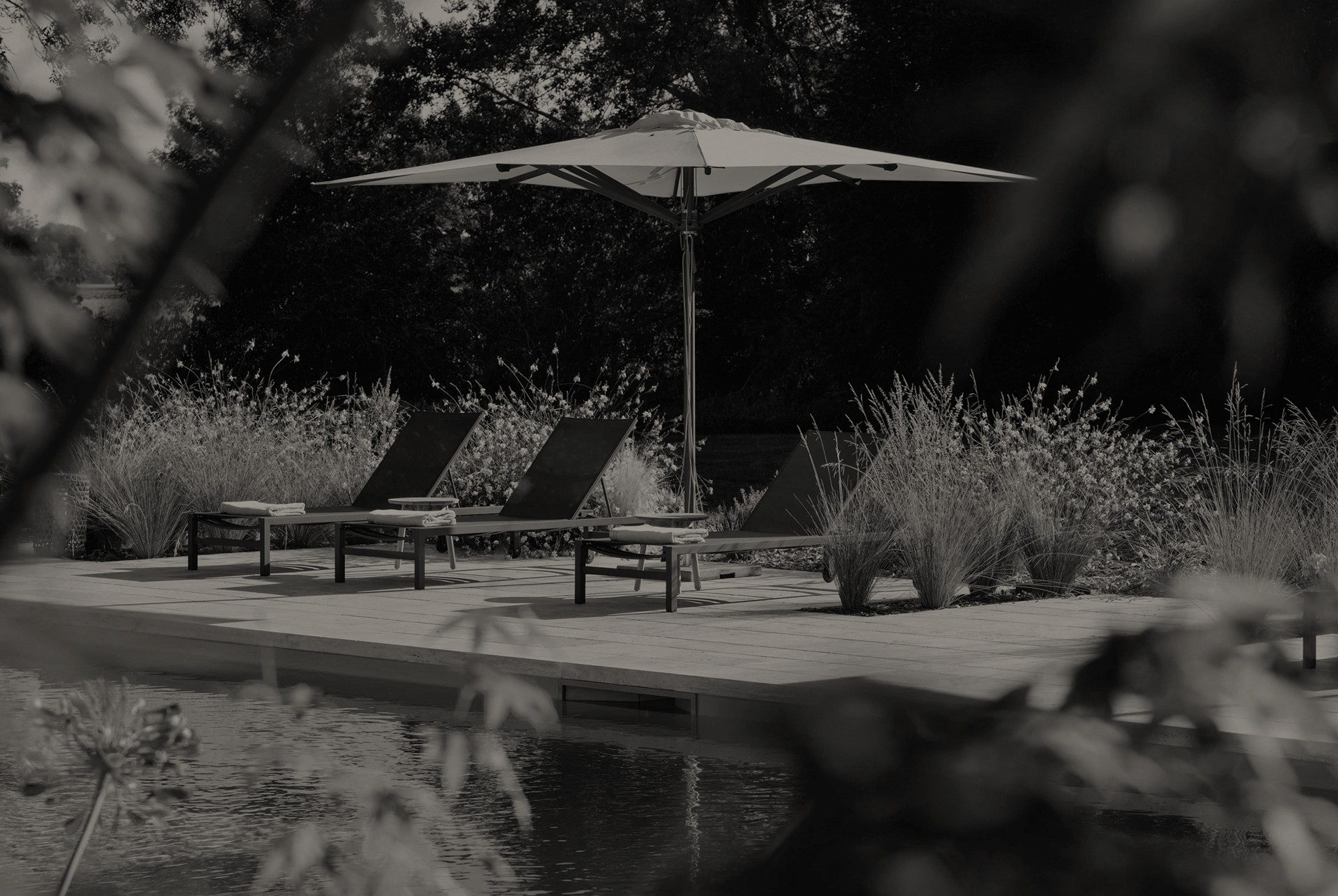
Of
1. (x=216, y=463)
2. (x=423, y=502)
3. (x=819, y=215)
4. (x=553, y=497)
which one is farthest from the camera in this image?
(x=819, y=215)

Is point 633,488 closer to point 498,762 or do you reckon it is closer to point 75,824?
point 75,824

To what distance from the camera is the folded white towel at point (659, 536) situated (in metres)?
8.45

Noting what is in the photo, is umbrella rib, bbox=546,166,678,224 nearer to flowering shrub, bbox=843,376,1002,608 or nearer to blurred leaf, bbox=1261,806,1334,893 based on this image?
flowering shrub, bbox=843,376,1002,608

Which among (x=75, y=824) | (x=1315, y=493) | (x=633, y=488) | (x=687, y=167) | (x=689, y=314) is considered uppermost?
(x=687, y=167)

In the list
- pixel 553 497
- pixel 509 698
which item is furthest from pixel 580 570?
pixel 509 698

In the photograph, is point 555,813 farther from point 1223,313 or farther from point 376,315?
point 376,315

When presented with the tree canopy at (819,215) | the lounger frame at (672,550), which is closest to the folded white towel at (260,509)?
the tree canopy at (819,215)

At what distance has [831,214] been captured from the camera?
21.5 m

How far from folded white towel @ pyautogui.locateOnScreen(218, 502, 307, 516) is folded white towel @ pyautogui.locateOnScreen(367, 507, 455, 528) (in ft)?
2.04

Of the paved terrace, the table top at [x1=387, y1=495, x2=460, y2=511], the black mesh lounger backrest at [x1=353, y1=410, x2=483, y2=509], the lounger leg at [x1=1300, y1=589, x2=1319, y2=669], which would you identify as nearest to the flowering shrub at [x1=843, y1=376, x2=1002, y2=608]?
the paved terrace

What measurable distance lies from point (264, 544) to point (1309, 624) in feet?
31.2

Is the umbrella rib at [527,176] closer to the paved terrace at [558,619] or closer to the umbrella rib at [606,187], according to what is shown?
the umbrella rib at [606,187]

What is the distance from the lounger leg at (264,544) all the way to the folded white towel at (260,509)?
193 millimetres

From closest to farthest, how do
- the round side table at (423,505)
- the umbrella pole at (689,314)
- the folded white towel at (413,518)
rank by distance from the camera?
the folded white towel at (413,518), the round side table at (423,505), the umbrella pole at (689,314)
